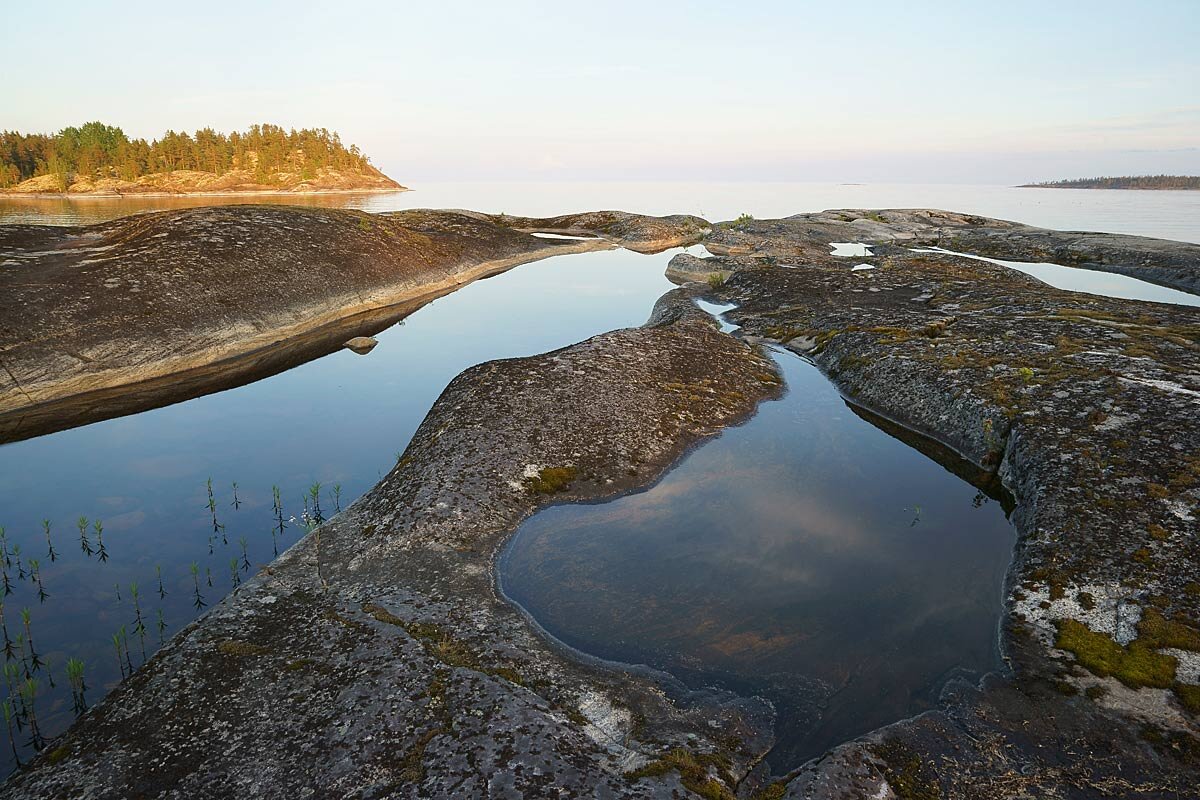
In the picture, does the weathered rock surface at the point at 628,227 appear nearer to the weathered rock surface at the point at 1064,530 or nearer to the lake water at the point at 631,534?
the weathered rock surface at the point at 1064,530

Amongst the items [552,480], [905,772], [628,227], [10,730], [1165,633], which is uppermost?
[628,227]

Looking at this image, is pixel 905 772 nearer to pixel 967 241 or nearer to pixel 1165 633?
pixel 1165 633

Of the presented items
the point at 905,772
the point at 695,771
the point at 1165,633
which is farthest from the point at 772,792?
the point at 1165,633

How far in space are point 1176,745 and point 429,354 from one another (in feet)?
87.8

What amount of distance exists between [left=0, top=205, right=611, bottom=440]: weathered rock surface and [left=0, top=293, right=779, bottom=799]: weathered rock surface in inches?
600

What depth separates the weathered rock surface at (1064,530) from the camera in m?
7.46

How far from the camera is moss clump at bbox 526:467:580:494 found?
15.0 metres

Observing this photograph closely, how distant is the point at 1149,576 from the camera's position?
1056 centimetres

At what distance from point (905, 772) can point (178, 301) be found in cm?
3145

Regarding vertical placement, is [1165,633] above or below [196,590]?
above

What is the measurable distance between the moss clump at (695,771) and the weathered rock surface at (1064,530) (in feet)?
2.90

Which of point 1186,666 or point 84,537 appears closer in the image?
point 1186,666

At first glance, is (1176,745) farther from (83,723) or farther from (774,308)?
(774,308)

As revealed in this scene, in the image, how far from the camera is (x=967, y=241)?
65562mm
